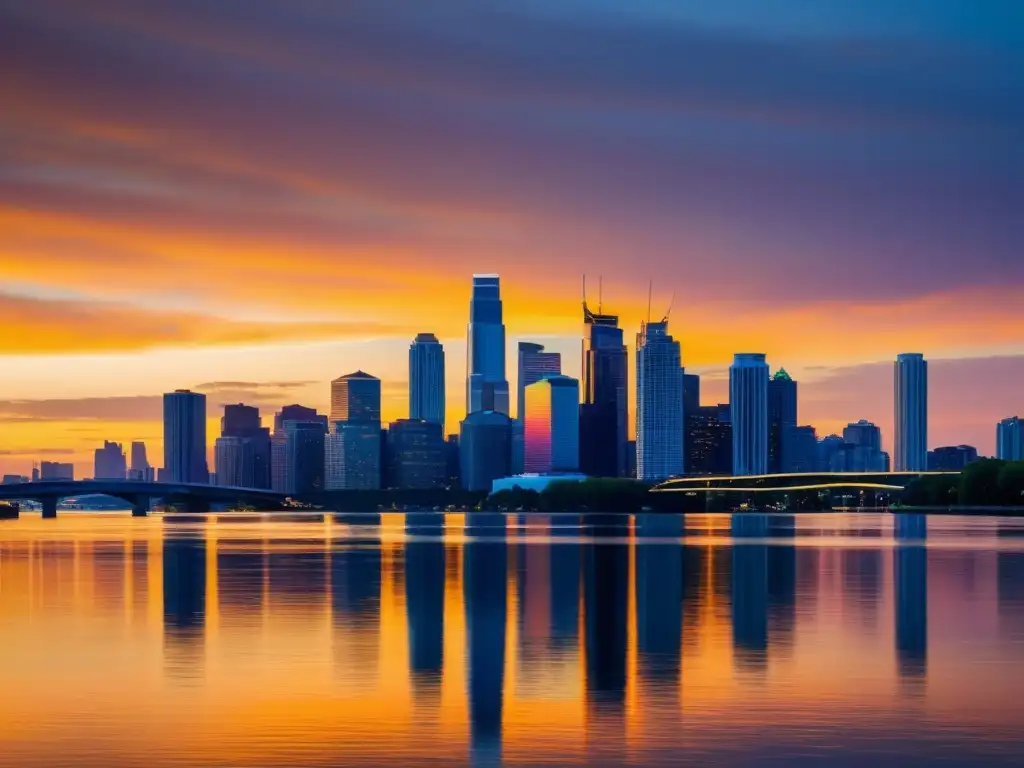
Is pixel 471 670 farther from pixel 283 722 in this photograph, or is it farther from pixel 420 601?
pixel 420 601

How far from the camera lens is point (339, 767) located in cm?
2331

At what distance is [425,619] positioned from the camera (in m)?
47.7

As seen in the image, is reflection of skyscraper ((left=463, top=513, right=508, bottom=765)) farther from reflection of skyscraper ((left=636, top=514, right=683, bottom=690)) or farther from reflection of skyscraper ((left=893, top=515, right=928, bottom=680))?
reflection of skyscraper ((left=893, top=515, right=928, bottom=680))

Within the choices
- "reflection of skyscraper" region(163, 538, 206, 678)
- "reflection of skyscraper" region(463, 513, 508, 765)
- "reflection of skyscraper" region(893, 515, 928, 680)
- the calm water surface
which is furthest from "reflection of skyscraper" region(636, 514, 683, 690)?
"reflection of skyscraper" region(163, 538, 206, 678)

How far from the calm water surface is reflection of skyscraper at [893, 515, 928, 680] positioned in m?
0.16

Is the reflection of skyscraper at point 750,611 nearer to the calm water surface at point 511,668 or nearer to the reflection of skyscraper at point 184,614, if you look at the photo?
the calm water surface at point 511,668

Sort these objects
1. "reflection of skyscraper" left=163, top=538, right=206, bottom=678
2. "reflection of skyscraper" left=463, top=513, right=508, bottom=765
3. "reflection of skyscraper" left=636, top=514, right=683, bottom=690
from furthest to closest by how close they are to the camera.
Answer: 1. "reflection of skyscraper" left=163, top=538, right=206, bottom=678
2. "reflection of skyscraper" left=636, top=514, right=683, bottom=690
3. "reflection of skyscraper" left=463, top=513, right=508, bottom=765

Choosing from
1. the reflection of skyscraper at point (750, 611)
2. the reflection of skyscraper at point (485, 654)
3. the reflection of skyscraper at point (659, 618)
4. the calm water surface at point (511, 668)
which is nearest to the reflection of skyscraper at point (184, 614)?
the calm water surface at point (511, 668)

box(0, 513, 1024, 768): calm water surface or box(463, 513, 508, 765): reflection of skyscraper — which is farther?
box(463, 513, 508, 765): reflection of skyscraper

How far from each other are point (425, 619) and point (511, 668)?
1260 centimetres

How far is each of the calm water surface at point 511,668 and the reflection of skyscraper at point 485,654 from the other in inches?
3.9

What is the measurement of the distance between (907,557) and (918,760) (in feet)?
222

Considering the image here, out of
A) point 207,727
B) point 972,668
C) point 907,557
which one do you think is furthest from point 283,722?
point 907,557

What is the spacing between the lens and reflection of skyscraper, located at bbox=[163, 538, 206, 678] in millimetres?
36875
